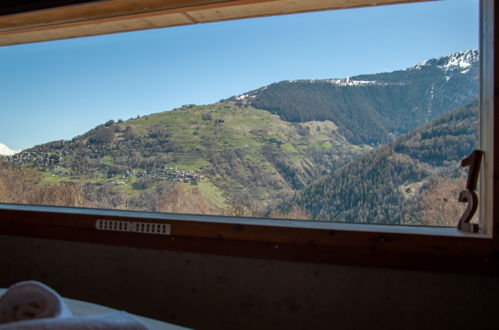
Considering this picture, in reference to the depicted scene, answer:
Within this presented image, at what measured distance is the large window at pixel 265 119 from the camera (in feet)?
7.20

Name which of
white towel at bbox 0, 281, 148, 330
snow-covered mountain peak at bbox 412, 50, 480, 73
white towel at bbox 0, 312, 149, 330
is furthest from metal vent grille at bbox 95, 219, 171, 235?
snow-covered mountain peak at bbox 412, 50, 480, 73

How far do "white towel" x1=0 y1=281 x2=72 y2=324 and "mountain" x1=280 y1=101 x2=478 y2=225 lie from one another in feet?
5.18

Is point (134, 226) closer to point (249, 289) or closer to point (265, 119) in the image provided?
point (249, 289)

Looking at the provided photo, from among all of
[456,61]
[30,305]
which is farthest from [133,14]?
[30,305]

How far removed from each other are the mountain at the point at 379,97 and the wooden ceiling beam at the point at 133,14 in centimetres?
47

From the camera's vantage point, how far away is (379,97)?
246 cm

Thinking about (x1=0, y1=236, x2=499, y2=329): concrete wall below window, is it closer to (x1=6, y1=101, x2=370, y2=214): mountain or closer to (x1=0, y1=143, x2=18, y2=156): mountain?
(x1=6, y1=101, x2=370, y2=214): mountain

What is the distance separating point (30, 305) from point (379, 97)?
7.10 ft

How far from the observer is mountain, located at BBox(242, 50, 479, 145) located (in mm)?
2170

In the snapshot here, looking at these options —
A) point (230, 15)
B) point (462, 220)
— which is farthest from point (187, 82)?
point (462, 220)

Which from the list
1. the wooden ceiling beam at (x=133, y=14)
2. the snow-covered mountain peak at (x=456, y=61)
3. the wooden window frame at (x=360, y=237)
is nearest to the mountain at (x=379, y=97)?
the snow-covered mountain peak at (x=456, y=61)

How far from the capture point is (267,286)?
204 cm

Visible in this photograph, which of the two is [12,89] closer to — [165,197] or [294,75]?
[165,197]

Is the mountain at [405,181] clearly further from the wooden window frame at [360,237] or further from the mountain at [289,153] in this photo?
the wooden window frame at [360,237]
